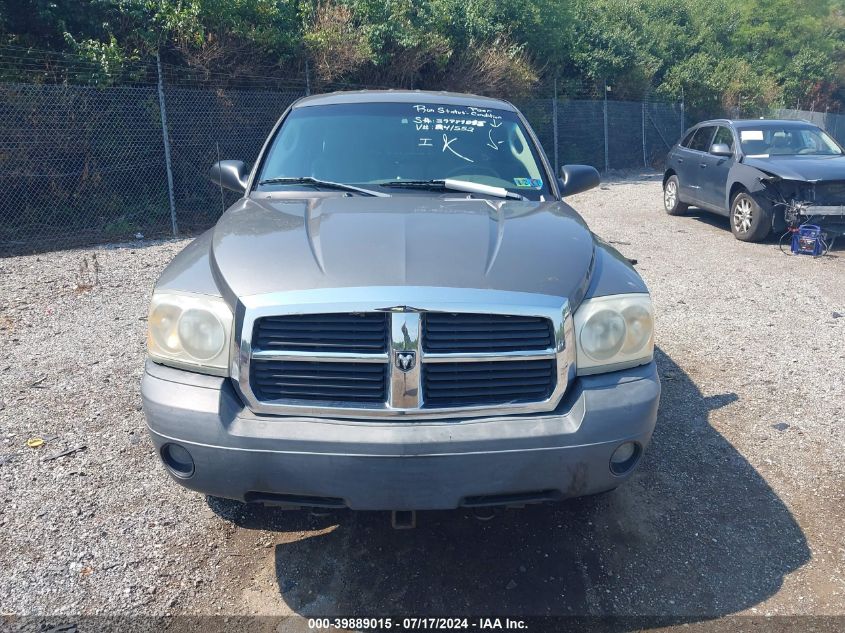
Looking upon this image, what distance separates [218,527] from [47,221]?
786cm

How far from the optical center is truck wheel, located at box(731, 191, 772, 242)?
9.73 metres

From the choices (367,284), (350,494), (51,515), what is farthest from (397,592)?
(51,515)

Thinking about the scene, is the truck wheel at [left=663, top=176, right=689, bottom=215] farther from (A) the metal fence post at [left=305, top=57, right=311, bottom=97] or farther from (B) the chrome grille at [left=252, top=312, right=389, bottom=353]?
(B) the chrome grille at [left=252, top=312, right=389, bottom=353]

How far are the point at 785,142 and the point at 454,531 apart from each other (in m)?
9.70

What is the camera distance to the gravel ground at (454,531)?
280cm

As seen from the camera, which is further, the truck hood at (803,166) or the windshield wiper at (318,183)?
the truck hood at (803,166)

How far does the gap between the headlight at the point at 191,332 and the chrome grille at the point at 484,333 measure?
30.0 inches

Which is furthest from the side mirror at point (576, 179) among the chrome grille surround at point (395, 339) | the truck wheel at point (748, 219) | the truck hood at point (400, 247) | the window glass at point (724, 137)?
the window glass at point (724, 137)

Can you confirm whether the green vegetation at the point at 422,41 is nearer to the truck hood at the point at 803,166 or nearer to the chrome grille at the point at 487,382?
the truck hood at the point at 803,166

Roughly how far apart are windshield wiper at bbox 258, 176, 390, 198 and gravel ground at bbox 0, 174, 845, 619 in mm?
1630

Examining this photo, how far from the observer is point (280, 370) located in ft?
8.37

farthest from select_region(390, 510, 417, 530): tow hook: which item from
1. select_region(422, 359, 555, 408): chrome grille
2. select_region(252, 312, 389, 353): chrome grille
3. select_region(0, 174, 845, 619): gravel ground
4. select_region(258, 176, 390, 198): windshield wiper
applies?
select_region(258, 176, 390, 198): windshield wiper

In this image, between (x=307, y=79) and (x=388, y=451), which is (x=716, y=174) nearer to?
(x=307, y=79)

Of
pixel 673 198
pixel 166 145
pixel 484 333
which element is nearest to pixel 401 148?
pixel 484 333
